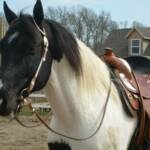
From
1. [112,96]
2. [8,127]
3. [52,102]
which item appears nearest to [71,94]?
[52,102]

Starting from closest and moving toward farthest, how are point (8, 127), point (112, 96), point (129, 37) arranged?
point (112, 96)
point (8, 127)
point (129, 37)

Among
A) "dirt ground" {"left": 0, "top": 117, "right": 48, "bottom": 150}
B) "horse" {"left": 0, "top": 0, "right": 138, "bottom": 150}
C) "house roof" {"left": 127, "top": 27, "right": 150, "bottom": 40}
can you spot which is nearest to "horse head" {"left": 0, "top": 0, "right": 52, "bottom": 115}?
"horse" {"left": 0, "top": 0, "right": 138, "bottom": 150}

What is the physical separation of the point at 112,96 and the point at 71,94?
1.32 feet

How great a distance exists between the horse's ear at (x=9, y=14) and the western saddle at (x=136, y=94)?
3.38 ft

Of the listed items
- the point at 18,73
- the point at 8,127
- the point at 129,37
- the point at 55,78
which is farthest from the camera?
the point at 129,37

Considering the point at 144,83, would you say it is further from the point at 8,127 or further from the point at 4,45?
the point at 8,127

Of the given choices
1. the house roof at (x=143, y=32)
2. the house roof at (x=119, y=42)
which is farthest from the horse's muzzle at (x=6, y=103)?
the house roof at (x=119, y=42)

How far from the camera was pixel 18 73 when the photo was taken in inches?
116

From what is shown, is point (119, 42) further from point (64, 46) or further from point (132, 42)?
point (64, 46)

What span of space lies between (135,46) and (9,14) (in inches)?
1395

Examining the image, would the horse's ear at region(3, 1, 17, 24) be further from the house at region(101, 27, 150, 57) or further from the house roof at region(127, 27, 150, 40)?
the house roof at region(127, 27, 150, 40)

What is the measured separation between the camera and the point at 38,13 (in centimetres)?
305

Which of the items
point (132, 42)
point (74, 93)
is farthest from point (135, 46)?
point (74, 93)

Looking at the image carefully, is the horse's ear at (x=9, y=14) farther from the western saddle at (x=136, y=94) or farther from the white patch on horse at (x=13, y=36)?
the western saddle at (x=136, y=94)
